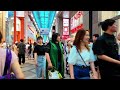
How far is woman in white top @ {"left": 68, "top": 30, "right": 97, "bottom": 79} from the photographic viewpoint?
12.8 ft

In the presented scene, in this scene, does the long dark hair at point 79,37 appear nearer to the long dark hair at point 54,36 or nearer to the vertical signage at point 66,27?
the long dark hair at point 54,36

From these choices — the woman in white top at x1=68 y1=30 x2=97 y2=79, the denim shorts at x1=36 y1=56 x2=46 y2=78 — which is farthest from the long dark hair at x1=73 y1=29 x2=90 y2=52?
the denim shorts at x1=36 y1=56 x2=46 y2=78

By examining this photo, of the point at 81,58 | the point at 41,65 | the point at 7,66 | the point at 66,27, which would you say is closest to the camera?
the point at 7,66

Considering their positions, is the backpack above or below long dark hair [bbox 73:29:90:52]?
below

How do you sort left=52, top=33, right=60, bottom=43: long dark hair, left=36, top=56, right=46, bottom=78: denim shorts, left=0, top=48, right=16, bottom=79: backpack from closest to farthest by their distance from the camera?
left=0, top=48, right=16, bottom=79: backpack < left=52, top=33, right=60, bottom=43: long dark hair < left=36, top=56, right=46, bottom=78: denim shorts

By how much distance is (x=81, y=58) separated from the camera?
12.8ft

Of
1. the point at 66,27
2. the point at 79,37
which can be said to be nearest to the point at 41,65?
the point at 79,37

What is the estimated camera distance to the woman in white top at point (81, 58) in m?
3.89

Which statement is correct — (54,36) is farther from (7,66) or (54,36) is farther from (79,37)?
(7,66)

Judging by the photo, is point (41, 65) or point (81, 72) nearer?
point (81, 72)

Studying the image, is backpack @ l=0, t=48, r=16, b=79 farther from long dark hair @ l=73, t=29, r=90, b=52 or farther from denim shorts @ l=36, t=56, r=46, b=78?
denim shorts @ l=36, t=56, r=46, b=78

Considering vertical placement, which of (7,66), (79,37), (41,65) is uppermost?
(79,37)
